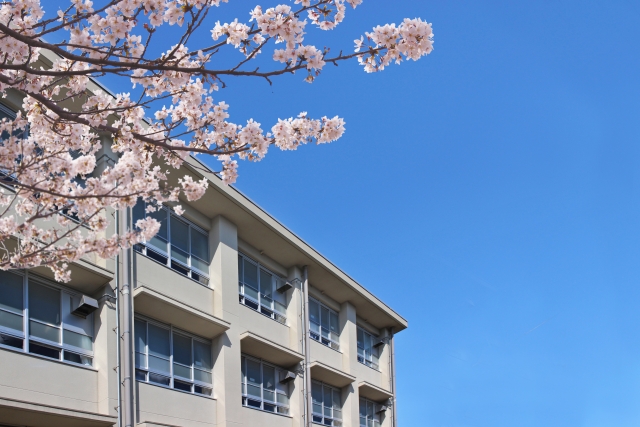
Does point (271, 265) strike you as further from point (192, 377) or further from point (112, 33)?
point (112, 33)

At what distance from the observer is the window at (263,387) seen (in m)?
20.7

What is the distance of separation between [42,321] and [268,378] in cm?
903

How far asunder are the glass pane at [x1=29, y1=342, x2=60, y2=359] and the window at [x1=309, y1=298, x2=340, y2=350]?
38.2ft

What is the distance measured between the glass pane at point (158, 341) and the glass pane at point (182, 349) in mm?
335

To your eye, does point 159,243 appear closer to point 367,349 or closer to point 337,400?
point 337,400

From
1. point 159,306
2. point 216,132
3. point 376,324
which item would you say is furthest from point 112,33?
point 376,324

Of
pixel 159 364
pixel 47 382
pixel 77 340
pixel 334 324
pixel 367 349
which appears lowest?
pixel 47 382

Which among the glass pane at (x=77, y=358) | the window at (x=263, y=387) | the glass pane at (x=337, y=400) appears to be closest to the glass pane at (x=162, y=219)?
the glass pane at (x=77, y=358)

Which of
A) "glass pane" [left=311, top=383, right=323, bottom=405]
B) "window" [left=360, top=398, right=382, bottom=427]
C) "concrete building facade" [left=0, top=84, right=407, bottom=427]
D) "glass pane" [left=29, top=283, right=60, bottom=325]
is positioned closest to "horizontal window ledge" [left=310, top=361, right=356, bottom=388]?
"concrete building facade" [left=0, top=84, right=407, bottom=427]

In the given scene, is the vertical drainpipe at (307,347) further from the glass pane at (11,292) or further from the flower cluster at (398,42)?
the flower cluster at (398,42)

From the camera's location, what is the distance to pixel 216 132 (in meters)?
8.59

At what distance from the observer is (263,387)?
21359mm

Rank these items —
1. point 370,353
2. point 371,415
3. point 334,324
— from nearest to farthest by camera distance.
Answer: point 334,324, point 371,415, point 370,353

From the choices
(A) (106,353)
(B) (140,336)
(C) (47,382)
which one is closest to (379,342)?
(B) (140,336)
